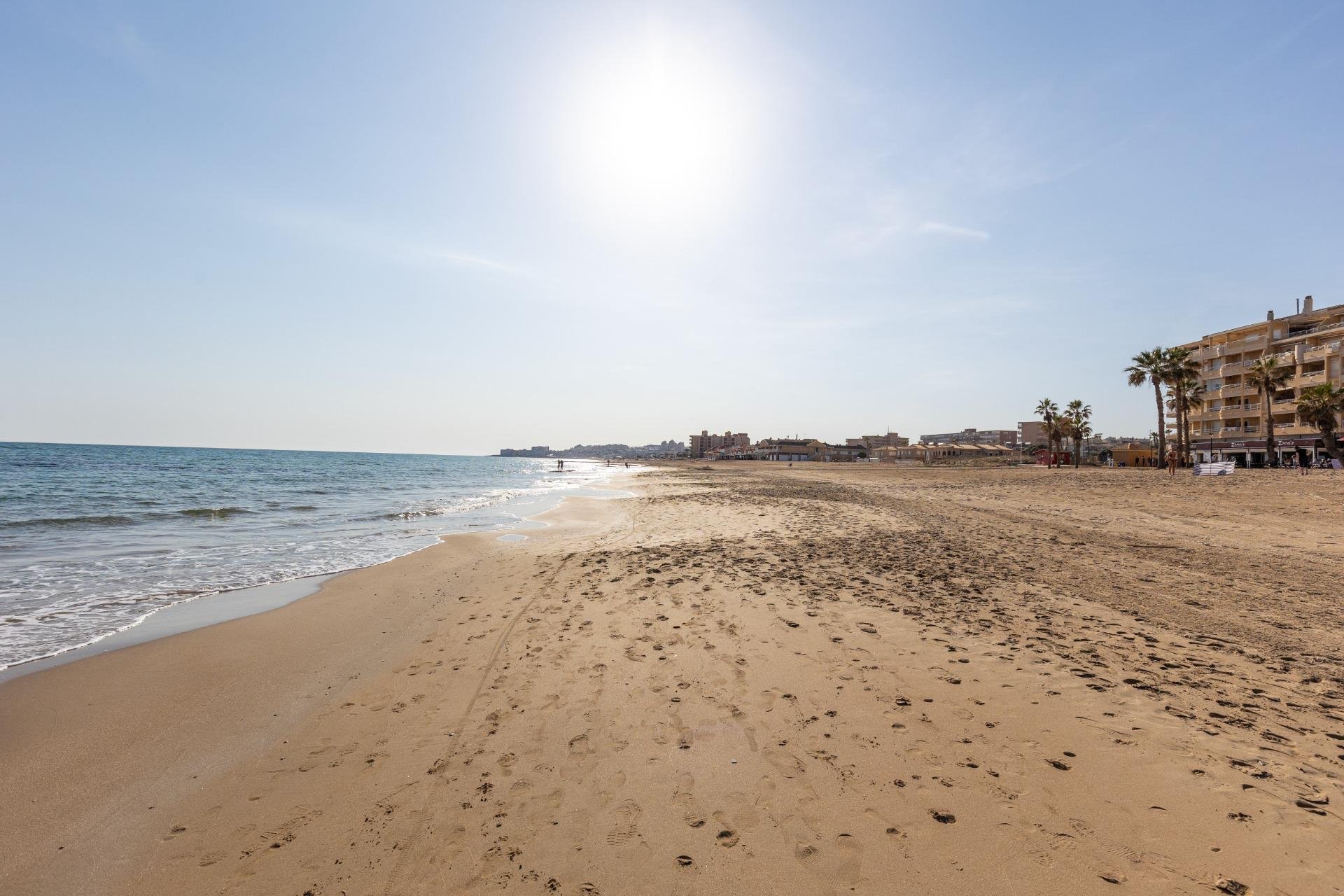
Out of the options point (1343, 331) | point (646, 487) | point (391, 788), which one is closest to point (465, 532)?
point (391, 788)

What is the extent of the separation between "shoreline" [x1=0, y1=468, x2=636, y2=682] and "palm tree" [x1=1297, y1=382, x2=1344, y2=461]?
64528mm

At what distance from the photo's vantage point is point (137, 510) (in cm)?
2438


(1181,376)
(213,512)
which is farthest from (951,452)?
(213,512)

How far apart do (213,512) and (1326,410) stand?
73.8 meters

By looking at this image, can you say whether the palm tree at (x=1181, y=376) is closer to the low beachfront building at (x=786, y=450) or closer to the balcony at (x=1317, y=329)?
the balcony at (x=1317, y=329)

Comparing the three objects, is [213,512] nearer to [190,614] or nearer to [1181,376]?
[190,614]

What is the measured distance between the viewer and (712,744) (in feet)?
16.0

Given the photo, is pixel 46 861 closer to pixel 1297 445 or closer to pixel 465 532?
pixel 465 532

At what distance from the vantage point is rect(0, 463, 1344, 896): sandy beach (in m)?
3.47

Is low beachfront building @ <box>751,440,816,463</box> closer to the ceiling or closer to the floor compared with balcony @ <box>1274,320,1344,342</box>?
closer to the floor

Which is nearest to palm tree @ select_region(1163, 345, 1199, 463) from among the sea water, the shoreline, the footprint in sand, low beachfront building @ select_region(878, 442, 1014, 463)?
low beachfront building @ select_region(878, 442, 1014, 463)

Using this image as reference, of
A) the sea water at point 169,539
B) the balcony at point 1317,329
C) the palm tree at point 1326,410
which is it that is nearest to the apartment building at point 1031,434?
the balcony at point 1317,329

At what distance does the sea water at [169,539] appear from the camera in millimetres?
9711

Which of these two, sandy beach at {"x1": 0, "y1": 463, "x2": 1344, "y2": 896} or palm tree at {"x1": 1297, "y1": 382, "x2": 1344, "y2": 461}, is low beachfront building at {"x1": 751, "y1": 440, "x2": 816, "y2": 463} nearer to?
palm tree at {"x1": 1297, "y1": 382, "x2": 1344, "y2": 461}
